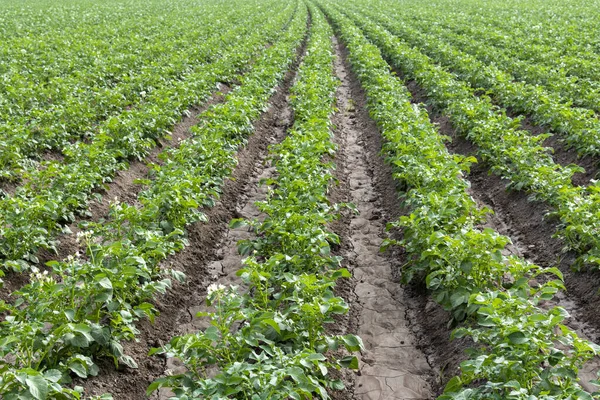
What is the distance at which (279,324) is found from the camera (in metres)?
4.33

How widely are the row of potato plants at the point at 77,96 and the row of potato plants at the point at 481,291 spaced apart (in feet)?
17.1

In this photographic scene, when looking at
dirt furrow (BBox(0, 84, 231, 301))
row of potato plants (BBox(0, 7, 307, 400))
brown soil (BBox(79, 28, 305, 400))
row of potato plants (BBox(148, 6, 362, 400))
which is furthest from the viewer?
dirt furrow (BBox(0, 84, 231, 301))

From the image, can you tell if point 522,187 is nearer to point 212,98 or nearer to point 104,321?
point 104,321

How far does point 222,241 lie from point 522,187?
162 inches

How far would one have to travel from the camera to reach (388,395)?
4.61 metres

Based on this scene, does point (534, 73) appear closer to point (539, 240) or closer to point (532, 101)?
point (532, 101)

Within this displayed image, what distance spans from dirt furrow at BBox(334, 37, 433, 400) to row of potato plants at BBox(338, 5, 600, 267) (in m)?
1.59

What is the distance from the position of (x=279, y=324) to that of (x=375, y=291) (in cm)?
202

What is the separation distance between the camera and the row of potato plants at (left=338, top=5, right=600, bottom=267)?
6.02 m

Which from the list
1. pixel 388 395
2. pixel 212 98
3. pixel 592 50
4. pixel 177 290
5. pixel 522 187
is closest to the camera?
pixel 388 395

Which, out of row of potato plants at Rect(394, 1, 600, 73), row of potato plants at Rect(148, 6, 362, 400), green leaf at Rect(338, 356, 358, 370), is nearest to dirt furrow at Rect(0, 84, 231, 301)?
A: row of potato plants at Rect(148, 6, 362, 400)

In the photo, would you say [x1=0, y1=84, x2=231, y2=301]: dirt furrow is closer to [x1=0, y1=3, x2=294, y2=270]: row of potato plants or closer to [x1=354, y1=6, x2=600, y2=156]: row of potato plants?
[x1=0, y1=3, x2=294, y2=270]: row of potato plants

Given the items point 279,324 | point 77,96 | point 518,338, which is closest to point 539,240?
point 518,338

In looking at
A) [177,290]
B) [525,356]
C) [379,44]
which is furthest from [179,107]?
[379,44]
